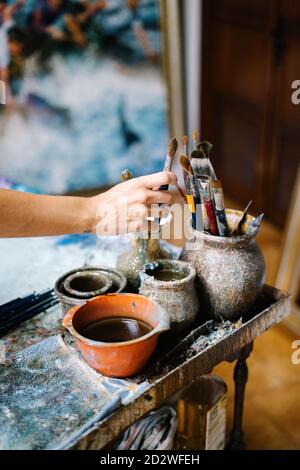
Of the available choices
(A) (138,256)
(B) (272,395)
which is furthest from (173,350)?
(B) (272,395)

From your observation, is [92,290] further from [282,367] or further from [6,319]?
[282,367]

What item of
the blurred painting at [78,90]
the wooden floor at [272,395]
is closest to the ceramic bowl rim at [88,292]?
the wooden floor at [272,395]

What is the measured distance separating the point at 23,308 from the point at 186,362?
47 centimetres

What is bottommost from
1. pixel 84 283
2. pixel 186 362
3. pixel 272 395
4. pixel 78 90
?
pixel 272 395

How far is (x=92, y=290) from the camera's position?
1.39 metres

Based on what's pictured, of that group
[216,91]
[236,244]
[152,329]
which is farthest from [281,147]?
[152,329]

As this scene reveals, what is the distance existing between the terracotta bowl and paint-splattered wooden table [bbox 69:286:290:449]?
2.4 inches

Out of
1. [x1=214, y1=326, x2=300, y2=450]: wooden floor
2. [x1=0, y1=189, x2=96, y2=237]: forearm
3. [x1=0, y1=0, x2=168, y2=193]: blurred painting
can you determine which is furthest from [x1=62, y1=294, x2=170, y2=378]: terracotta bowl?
[x1=0, y1=0, x2=168, y2=193]: blurred painting

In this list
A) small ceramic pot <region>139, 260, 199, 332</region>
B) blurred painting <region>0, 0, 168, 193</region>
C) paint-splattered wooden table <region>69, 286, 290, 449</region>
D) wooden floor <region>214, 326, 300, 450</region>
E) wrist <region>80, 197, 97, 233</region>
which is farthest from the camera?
blurred painting <region>0, 0, 168, 193</region>

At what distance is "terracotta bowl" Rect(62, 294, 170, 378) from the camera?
1.08 meters

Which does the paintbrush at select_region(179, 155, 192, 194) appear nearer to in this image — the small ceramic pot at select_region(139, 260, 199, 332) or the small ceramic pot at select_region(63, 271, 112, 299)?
the small ceramic pot at select_region(139, 260, 199, 332)

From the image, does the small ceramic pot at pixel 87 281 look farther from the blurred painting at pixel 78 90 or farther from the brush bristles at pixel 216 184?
the blurred painting at pixel 78 90

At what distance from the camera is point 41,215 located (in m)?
1.28

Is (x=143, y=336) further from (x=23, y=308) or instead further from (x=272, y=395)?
(x=272, y=395)
